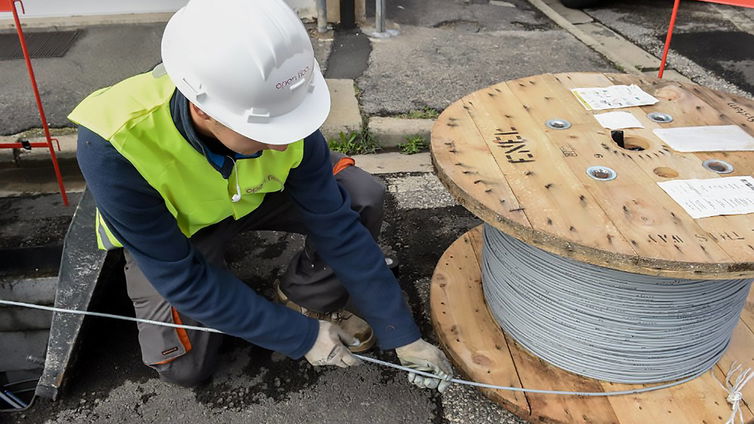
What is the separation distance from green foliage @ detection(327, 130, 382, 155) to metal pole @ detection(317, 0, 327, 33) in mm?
1860

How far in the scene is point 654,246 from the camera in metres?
1.65

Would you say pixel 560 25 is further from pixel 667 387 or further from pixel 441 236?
pixel 667 387

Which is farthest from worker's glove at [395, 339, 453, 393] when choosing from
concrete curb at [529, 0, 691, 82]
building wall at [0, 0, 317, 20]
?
building wall at [0, 0, 317, 20]

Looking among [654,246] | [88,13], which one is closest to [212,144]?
[654,246]

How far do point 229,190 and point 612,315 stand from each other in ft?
4.41

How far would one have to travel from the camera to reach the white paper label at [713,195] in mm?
1793

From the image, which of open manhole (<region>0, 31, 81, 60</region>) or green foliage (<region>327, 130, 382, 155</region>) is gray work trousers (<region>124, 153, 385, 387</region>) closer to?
green foliage (<region>327, 130, 382, 155</region>)

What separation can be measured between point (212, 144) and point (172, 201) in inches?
8.6

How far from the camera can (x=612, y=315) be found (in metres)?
1.99

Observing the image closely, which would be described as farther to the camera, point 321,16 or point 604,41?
point 604,41

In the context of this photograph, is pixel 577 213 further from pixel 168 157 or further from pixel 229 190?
pixel 168 157

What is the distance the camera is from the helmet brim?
1540 millimetres

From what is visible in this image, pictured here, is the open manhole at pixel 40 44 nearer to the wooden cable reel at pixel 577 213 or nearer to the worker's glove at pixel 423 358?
the wooden cable reel at pixel 577 213

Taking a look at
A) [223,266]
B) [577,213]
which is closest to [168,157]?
[223,266]
